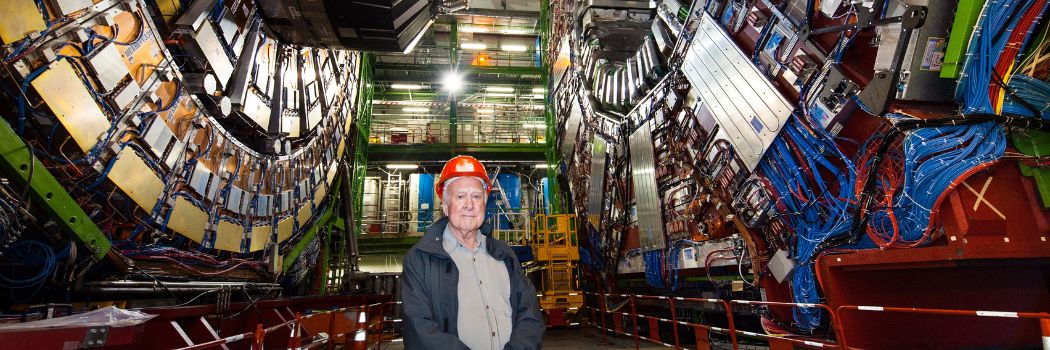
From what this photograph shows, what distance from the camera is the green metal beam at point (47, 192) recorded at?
2.34 m

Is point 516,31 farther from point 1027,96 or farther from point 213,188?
point 1027,96

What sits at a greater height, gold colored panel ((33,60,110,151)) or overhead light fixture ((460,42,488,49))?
overhead light fixture ((460,42,488,49))

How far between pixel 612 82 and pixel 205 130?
5114 millimetres

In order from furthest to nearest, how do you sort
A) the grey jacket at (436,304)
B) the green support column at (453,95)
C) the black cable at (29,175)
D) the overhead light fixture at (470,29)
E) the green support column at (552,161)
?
1. the overhead light fixture at (470,29)
2. the green support column at (453,95)
3. the green support column at (552,161)
4. the black cable at (29,175)
5. the grey jacket at (436,304)

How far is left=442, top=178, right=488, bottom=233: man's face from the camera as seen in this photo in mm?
1870

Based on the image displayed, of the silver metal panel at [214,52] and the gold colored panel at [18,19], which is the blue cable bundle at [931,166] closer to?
the gold colored panel at [18,19]

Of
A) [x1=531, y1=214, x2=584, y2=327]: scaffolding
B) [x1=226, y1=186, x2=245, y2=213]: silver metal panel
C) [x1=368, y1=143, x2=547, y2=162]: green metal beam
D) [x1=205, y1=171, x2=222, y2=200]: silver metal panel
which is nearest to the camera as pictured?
[x1=205, y1=171, x2=222, y2=200]: silver metal panel

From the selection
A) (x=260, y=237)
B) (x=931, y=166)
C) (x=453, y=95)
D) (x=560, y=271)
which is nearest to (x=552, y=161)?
(x=560, y=271)

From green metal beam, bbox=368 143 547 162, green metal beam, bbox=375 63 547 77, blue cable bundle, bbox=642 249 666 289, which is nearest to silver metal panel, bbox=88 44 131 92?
blue cable bundle, bbox=642 249 666 289

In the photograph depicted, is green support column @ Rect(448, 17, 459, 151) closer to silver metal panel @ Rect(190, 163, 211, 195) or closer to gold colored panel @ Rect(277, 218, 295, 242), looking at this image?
gold colored panel @ Rect(277, 218, 295, 242)

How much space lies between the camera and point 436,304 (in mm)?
1707

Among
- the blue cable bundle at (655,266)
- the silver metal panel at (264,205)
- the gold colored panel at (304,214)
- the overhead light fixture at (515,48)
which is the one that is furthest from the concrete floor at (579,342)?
the overhead light fixture at (515,48)

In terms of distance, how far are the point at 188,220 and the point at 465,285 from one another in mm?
3137

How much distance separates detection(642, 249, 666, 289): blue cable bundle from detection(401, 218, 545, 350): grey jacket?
421 cm
